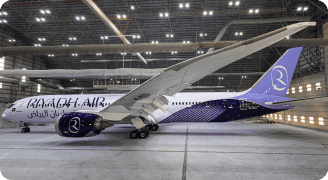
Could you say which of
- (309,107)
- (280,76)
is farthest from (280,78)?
(309,107)

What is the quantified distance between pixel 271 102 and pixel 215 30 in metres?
12.5

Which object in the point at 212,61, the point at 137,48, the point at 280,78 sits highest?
the point at 137,48

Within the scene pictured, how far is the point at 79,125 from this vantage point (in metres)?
7.37

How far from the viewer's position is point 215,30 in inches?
781

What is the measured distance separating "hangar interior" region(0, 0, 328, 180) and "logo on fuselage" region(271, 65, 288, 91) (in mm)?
1771

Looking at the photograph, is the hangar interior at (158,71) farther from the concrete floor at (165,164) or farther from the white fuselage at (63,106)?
the white fuselage at (63,106)

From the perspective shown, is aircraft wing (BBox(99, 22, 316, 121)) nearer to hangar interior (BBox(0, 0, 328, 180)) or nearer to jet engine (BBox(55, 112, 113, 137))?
hangar interior (BBox(0, 0, 328, 180))

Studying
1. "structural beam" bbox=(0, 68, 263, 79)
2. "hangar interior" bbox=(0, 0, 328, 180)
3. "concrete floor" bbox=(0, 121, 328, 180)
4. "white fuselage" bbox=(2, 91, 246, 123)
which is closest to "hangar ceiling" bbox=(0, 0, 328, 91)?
"hangar interior" bbox=(0, 0, 328, 180)

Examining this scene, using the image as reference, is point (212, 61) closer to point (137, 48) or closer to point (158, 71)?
point (137, 48)

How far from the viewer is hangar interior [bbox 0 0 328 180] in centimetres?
482

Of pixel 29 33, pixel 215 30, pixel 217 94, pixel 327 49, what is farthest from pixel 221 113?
pixel 29 33

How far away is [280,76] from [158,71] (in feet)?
38.9

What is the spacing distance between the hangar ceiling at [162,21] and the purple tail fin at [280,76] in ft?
17.8

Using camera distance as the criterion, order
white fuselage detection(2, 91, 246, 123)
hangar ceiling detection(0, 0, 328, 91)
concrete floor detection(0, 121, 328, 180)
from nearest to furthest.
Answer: concrete floor detection(0, 121, 328, 180), white fuselage detection(2, 91, 246, 123), hangar ceiling detection(0, 0, 328, 91)
